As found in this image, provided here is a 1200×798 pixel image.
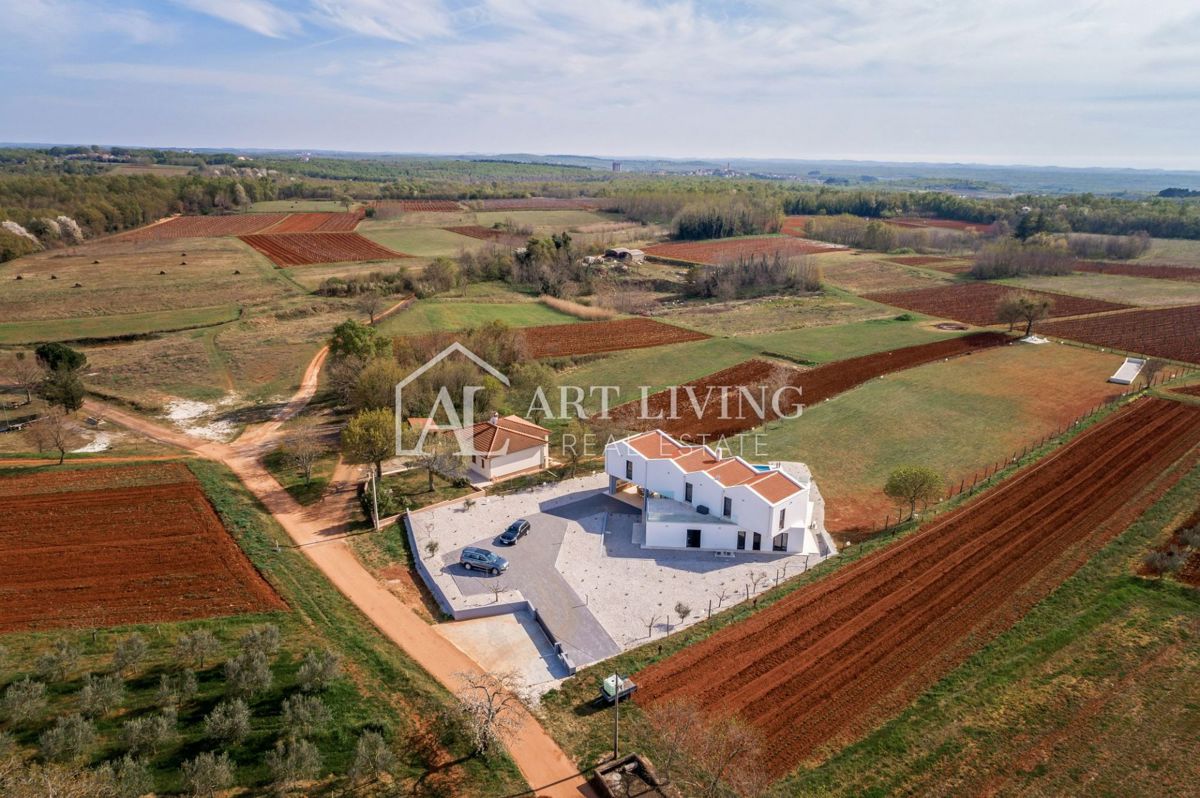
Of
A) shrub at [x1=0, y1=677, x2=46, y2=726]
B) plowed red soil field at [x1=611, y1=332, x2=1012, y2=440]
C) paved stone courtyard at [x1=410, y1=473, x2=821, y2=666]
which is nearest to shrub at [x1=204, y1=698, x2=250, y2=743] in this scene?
shrub at [x1=0, y1=677, x2=46, y2=726]

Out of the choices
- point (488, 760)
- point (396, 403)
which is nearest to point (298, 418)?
point (396, 403)

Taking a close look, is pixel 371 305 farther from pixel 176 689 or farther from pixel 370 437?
pixel 176 689

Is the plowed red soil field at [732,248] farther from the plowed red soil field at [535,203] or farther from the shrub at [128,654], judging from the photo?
the shrub at [128,654]

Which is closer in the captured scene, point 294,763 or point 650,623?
point 294,763

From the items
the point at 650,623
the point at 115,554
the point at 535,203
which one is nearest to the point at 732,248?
the point at 535,203

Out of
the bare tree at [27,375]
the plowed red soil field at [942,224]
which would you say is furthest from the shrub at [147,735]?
the plowed red soil field at [942,224]
